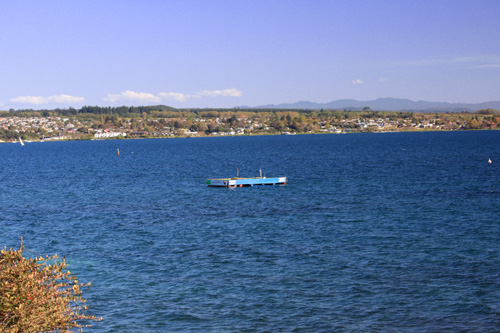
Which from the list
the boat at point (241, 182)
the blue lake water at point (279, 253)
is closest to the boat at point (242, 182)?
the boat at point (241, 182)

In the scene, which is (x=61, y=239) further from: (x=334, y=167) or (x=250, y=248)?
(x=334, y=167)

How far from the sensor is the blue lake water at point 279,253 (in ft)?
86.8

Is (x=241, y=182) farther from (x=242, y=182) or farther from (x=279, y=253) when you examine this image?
(x=279, y=253)

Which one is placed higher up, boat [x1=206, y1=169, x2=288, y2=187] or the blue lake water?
boat [x1=206, y1=169, x2=288, y2=187]

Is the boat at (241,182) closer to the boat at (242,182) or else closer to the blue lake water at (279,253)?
the boat at (242,182)

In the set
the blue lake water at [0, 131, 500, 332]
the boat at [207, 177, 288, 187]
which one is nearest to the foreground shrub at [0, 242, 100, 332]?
the blue lake water at [0, 131, 500, 332]

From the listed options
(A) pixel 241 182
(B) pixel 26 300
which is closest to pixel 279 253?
(B) pixel 26 300

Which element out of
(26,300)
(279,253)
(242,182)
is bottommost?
(279,253)

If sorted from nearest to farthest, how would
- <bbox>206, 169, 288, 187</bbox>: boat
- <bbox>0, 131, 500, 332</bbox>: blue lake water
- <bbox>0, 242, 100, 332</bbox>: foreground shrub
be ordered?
<bbox>0, 242, 100, 332</bbox>: foreground shrub < <bbox>0, 131, 500, 332</bbox>: blue lake water < <bbox>206, 169, 288, 187</bbox>: boat

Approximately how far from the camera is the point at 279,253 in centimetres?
3769

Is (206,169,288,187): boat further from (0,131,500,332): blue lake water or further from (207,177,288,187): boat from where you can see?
(0,131,500,332): blue lake water

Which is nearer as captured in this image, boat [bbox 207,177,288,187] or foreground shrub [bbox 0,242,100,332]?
foreground shrub [bbox 0,242,100,332]

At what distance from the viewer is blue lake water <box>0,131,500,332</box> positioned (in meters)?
26.5

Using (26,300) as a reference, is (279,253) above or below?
below
